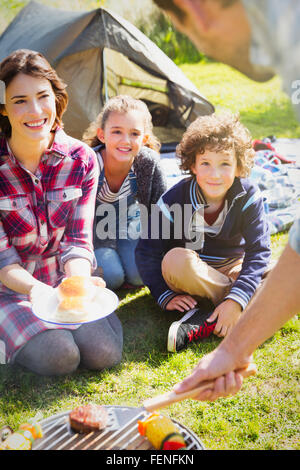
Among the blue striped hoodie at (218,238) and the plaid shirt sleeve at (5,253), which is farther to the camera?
the blue striped hoodie at (218,238)

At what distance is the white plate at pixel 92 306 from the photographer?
6.45 ft

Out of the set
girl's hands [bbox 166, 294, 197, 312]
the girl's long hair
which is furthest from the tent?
girl's hands [bbox 166, 294, 197, 312]

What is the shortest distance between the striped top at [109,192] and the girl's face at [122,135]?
0.10 m

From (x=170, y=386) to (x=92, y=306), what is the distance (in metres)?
0.51

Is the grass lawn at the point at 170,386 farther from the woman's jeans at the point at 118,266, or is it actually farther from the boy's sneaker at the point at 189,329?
the woman's jeans at the point at 118,266

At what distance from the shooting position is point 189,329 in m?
2.45

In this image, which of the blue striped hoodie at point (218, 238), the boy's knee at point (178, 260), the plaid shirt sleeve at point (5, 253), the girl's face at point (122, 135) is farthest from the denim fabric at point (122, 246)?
the plaid shirt sleeve at point (5, 253)

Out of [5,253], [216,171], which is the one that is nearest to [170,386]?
[5,253]

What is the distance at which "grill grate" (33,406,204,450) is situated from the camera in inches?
59.9

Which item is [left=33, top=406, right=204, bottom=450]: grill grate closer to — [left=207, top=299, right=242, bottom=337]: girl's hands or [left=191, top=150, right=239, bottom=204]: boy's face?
[left=207, top=299, right=242, bottom=337]: girl's hands

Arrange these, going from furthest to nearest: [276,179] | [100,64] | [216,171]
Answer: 1. [100,64]
2. [276,179]
3. [216,171]

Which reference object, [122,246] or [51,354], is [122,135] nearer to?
[122,246]
